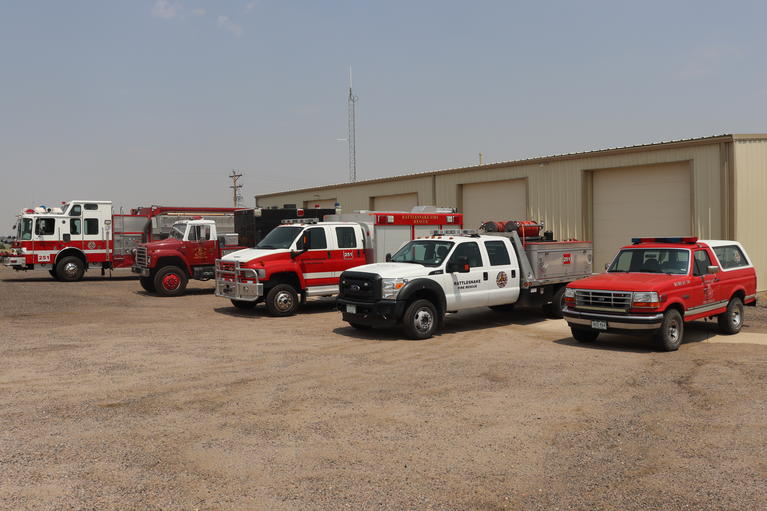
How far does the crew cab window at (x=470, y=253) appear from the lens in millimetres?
12688

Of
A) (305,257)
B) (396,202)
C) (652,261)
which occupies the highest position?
(396,202)

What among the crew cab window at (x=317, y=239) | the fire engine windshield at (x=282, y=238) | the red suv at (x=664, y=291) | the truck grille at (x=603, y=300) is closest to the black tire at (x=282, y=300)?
the fire engine windshield at (x=282, y=238)

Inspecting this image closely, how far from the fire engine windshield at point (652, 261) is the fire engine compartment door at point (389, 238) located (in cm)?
585

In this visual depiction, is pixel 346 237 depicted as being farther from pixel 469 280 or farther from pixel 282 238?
pixel 469 280

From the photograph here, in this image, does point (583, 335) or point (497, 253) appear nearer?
point (583, 335)

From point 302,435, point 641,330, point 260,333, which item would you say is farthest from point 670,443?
point 260,333

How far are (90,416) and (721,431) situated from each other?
6271mm

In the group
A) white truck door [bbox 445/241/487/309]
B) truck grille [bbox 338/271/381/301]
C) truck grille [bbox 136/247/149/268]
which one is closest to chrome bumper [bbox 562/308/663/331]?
white truck door [bbox 445/241/487/309]

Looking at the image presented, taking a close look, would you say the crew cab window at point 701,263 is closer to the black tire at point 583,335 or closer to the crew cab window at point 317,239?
the black tire at point 583,335

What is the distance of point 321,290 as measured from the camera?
15.4m

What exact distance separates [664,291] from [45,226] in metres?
21.8

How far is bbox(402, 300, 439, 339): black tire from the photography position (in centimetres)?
1158

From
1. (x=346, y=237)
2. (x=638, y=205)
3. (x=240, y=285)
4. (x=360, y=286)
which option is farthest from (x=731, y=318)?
(x=240, y=285)

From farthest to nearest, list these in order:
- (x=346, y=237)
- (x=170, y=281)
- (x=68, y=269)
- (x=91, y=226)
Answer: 1. (x=91, y=226)
2. (x=68, y=269)
3. (x=170, y=281)
4. (x=346, y=237)
